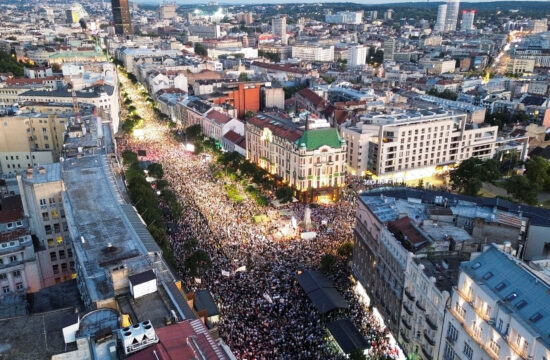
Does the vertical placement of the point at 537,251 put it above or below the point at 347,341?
above

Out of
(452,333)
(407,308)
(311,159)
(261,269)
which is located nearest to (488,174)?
A: (311,159)

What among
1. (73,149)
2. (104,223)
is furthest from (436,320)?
(73,149)

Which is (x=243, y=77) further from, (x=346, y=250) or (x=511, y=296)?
(x=511, y=296)

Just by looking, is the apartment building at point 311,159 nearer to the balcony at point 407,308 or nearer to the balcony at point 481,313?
the balcony at point 407,308

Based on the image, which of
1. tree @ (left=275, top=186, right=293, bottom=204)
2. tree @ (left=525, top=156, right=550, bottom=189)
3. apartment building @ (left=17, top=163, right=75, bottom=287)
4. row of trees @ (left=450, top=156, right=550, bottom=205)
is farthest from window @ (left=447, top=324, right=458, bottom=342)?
tree @ (left=525, top=156, right=550, bottom=189)

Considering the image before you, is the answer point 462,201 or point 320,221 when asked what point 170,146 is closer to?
point 320,221

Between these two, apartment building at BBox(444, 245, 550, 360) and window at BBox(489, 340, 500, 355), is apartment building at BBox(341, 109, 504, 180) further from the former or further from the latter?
window at BBox(489, 340, 500, 355)

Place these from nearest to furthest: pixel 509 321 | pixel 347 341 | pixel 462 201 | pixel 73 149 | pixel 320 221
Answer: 1. pixel 509 321
2. pixel 347 341
3. pixel 462 201
4. pixel 73 149
5. pixel 320 221
